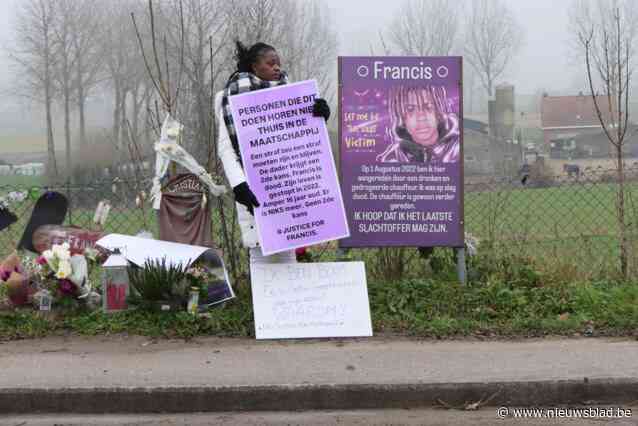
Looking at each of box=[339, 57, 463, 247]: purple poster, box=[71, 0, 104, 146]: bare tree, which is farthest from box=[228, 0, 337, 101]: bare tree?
box=[71, 0, 104, 146]: bare tree

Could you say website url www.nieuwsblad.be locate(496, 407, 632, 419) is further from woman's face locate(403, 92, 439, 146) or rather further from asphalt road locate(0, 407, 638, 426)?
woman's face locate(403, 92, 439, 146)

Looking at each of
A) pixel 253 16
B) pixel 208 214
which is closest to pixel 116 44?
pixel 253 16

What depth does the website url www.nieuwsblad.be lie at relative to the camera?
4422 mm

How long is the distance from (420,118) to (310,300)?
5.70 ft

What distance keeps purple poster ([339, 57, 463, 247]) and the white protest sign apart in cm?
40

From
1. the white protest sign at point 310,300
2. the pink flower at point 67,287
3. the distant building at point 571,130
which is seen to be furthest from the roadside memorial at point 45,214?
the distant building at point 571,130

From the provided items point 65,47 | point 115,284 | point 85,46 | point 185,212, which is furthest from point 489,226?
point 65,47

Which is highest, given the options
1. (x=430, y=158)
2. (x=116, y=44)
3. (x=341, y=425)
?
(x=116, y=44)

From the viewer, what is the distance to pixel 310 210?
581 cm

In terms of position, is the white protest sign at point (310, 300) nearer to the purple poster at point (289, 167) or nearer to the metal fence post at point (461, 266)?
the purple poster at point (289, 167)

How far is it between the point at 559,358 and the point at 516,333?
565 mm

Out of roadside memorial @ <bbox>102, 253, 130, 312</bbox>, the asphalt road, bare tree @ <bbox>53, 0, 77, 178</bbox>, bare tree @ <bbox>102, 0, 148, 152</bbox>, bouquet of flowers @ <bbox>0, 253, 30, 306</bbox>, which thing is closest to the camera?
the asphalt road

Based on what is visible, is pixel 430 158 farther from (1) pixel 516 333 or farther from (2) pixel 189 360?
(2) pixel 189 360

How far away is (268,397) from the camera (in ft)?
14.9
